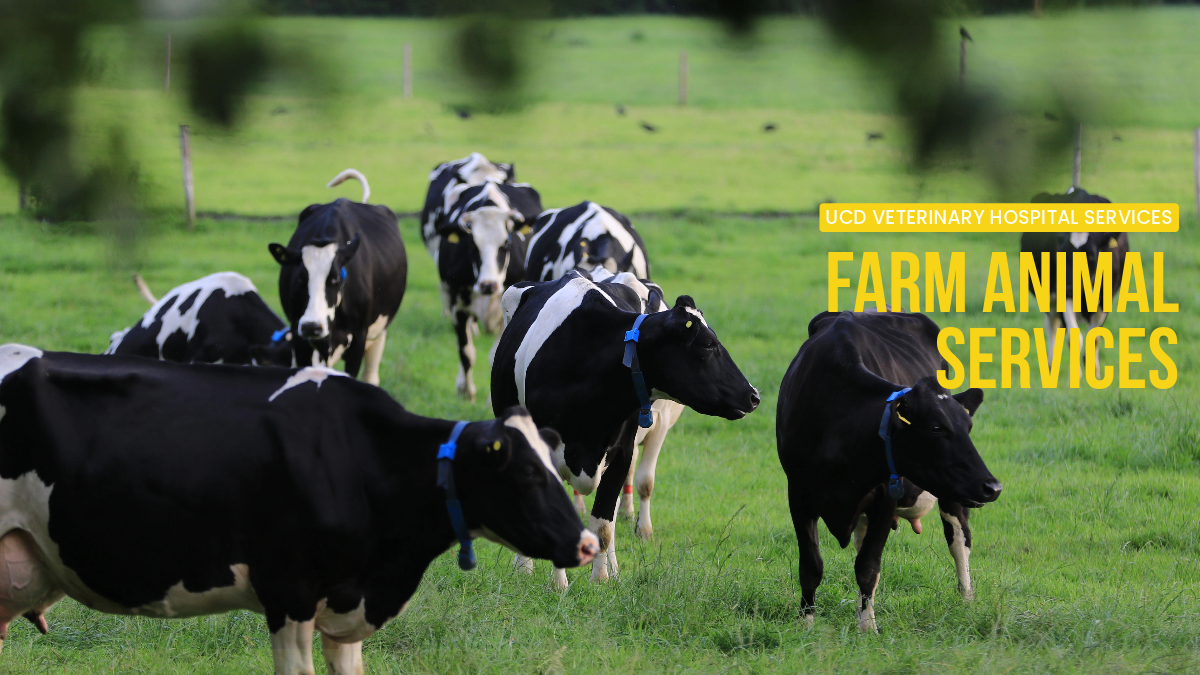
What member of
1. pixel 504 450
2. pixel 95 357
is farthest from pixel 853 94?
pixel 95 357

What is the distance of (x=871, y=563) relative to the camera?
4.91 m

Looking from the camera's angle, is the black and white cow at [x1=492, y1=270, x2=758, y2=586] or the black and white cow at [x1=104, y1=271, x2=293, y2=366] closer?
the black and white cow at [x1=492, y1=270, x2=758, y2=586]

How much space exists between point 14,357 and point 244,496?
87 centimetres

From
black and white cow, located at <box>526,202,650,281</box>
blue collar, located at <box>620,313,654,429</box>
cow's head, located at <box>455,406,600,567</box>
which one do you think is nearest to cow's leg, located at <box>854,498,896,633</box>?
blue collar, located at <box>620,313,654,429</box>

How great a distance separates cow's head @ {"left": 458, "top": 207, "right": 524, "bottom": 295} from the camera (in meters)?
10.2

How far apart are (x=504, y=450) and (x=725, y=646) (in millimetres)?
1532

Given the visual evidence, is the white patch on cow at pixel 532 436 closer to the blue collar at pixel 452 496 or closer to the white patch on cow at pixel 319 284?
the blue collar at pixel 452 496

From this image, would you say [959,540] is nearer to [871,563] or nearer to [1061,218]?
[871,563]

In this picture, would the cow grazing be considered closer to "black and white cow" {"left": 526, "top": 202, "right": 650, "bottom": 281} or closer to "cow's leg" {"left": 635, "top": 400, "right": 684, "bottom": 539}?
"black and white cow" {"left": 526, "top": 202, "right": 650, "bottom": 281}

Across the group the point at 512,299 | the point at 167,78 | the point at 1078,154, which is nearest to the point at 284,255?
the point at 512,299

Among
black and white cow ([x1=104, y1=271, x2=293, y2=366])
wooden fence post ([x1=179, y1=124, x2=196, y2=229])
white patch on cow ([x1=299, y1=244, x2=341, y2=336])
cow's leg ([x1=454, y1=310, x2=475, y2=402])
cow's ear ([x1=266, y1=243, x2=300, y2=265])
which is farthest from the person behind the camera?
cow's leg ([x1=454, y1=310, x2=475, y2=402])

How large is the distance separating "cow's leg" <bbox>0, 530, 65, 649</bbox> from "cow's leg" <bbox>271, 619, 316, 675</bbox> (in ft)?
2.49

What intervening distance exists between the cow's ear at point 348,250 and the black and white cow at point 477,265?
1.49m

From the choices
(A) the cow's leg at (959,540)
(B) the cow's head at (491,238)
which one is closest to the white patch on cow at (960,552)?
(A) the cow's leg at (959,540)
